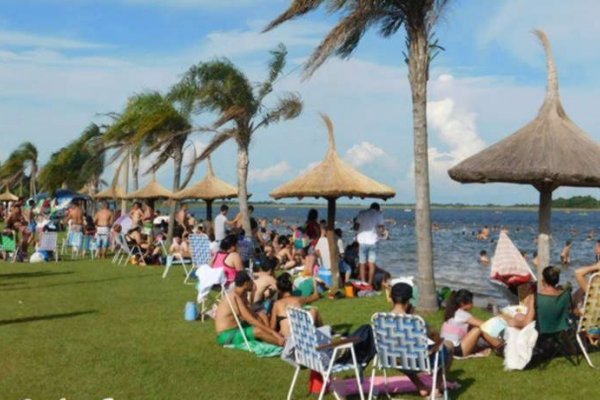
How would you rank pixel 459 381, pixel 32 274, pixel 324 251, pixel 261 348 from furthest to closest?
1. pixel 32 274
2. pixel 324 251
3. pixel 261 348
4. pixel 459 381

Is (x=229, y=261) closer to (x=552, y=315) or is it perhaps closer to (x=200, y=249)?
(x=200, y=249)

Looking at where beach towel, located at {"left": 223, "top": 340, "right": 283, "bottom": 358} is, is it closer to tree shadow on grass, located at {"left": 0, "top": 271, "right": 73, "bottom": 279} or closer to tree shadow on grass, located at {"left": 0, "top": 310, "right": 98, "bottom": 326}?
tree shadow on grass, located at {"left": 0, "top": 310, "right": 98, "bottom": 326}

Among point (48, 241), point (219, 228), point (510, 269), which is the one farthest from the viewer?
point (48, 241)

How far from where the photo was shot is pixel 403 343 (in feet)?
20.1

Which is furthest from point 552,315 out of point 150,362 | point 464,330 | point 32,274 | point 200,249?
point 32,274

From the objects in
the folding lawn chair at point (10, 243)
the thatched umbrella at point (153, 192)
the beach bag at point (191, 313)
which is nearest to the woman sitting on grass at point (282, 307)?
the beach bag at point (191, 313)

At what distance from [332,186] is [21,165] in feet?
158

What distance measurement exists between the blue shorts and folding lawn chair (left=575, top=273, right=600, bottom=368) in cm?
595

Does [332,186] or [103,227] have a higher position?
[332,186]

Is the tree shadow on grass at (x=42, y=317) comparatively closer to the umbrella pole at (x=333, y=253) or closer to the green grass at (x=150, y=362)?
the green grass at (x=150, y=362)

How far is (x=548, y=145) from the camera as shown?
928 cm

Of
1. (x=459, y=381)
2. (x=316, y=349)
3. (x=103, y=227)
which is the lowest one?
(x=459, y=381)

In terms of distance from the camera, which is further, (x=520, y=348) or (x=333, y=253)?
(x=333, y=253)

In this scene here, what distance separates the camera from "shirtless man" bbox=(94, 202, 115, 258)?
21.2 metres
